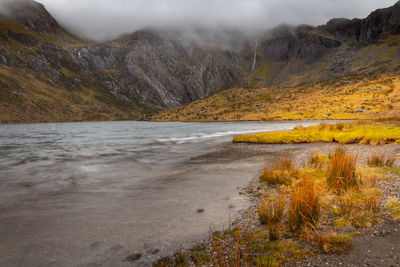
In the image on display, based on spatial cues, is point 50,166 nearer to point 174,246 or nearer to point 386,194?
point 174,246

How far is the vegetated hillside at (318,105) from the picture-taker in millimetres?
88688

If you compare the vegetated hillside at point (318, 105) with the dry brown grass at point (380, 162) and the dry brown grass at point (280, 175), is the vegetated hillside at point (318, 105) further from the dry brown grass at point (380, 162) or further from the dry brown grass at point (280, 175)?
the dry brown grass at point (280, 175)

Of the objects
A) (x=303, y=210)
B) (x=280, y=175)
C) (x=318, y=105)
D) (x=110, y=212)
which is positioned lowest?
(x=110, y=212)

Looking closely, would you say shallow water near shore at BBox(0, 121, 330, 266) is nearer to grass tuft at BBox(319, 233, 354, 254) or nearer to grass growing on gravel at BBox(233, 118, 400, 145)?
grass tuft at BBox(319, 233, 354, 254)

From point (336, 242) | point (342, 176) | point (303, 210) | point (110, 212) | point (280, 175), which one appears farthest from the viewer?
point (280, 175)

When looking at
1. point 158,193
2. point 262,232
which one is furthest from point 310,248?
point 158,193

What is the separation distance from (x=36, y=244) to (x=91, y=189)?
583 centimetres

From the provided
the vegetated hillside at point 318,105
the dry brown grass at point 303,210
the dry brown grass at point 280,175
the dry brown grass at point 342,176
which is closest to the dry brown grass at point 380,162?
the dry brown grass at point 342,176

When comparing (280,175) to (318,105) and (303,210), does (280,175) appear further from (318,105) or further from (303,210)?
(318,105)

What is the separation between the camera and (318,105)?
11150cm

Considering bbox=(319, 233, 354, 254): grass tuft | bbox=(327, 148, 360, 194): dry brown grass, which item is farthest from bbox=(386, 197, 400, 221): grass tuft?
bbox=(319, 233, 354, 254): grass tuft

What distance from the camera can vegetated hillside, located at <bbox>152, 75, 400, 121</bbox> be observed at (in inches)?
3492

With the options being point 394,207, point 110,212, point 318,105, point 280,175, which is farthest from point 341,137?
point 318,105

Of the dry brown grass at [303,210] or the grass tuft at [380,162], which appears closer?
the dry brown grass at [303,210]
